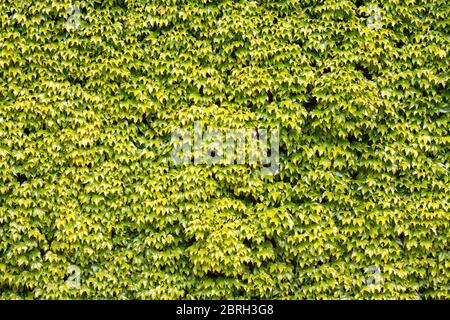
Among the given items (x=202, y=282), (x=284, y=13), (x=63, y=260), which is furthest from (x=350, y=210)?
(x=63, y=260)

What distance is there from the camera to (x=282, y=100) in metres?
5.23

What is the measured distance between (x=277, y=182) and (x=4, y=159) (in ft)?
9.68

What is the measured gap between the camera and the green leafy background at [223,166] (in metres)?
5.12

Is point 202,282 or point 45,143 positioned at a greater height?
point 45,143

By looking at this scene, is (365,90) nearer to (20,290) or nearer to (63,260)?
(63,260)

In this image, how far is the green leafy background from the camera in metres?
5.12

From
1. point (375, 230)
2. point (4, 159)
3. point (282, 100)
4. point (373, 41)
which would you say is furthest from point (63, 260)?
point (373, 41)

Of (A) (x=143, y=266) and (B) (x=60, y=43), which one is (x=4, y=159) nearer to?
(B) (x=60, y=43)

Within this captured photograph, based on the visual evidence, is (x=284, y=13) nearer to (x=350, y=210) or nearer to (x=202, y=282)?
(x=350, y=210)

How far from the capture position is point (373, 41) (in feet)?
17.0

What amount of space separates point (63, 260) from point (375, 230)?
11.1 feet

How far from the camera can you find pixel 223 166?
5137 millimetres

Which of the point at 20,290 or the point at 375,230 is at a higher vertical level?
the point at 375,230
